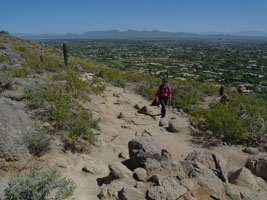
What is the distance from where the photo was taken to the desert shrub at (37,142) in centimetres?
403

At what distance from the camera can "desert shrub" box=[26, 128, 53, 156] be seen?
4.03 metres

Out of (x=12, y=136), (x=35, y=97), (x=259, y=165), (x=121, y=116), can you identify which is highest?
(x=35, y=97)

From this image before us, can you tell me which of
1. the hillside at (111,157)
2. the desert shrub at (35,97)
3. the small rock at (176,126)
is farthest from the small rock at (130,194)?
the small rock at (176,126)

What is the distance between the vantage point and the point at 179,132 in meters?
6.99

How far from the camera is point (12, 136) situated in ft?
12.4

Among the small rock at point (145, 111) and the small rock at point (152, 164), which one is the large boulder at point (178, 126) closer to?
the small rock at point (145, 111)

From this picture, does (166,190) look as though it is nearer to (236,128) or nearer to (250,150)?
(250,150)

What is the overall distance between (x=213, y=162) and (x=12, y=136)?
410 centimetres

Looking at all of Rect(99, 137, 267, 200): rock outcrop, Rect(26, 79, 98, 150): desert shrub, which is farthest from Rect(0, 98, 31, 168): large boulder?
Rect(99, 137, 267, 200): rock outcrop

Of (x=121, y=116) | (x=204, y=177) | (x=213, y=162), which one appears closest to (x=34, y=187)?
(x=204, y=177)

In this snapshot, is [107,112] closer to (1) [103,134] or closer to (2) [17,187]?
(1) [103,134]

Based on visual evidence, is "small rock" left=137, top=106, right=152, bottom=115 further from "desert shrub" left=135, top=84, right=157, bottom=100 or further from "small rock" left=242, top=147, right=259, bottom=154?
"small rock" left=242, top=147, right=259, bottom=154

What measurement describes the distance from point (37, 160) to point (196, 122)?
214 inches

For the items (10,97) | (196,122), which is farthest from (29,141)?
(196,122)
